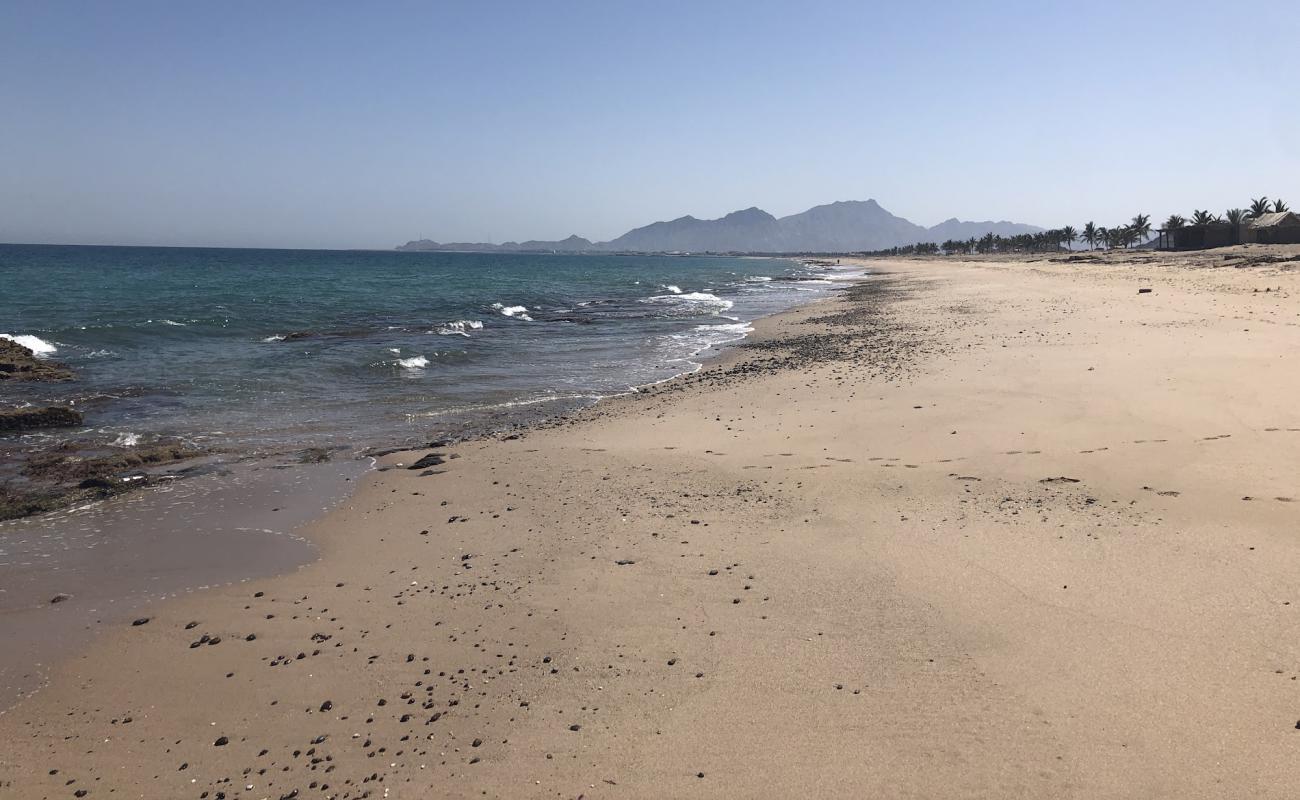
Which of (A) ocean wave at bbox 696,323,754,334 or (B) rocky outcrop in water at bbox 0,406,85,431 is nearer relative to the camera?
(B) rocky outcrop in water at bbox 0,406,85,431

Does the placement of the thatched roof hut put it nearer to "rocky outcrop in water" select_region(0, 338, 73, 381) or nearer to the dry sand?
the dry sand

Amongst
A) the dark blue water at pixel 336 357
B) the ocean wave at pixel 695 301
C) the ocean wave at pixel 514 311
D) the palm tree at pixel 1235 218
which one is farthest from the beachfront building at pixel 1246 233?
the ocean wave at pixel 514 311

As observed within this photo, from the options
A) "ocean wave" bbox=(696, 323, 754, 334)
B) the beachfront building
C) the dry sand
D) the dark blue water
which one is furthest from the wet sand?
the beachfront building

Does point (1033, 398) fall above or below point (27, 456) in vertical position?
above

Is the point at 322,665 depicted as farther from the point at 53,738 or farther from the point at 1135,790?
the point at 1135,790

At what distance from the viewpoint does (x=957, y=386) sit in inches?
521

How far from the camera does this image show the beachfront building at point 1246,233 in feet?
196

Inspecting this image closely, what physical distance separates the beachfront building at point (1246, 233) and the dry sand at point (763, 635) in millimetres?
67210

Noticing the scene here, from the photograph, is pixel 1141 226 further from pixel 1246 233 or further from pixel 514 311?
pixel 514 311

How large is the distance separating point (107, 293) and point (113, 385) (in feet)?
127

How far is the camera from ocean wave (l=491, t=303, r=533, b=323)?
37.3 meters

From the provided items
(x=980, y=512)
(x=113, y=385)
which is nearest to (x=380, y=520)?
(x=980, y=512)

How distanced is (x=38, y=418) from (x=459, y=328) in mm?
18033

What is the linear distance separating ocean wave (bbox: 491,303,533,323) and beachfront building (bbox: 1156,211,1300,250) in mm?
61657
